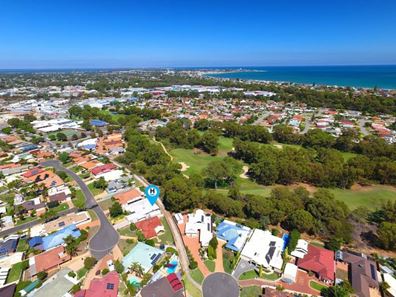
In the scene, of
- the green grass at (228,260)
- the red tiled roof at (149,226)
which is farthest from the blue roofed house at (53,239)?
the green grass at (228,260)

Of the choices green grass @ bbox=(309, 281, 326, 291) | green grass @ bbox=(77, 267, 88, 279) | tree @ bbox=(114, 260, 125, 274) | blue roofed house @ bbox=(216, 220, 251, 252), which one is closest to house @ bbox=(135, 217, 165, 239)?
tree @ bbox=(114, 260, 125, 274)

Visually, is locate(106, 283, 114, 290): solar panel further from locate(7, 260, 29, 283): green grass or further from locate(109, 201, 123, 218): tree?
locate(109, 201, 123, 218): tree

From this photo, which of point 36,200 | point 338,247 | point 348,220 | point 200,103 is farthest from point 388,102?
point 36,200

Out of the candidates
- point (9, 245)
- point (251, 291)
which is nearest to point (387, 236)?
point (251, 291)

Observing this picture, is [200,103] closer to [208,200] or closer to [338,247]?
[208,200]

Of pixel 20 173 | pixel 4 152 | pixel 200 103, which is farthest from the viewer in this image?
pixel 200 103
